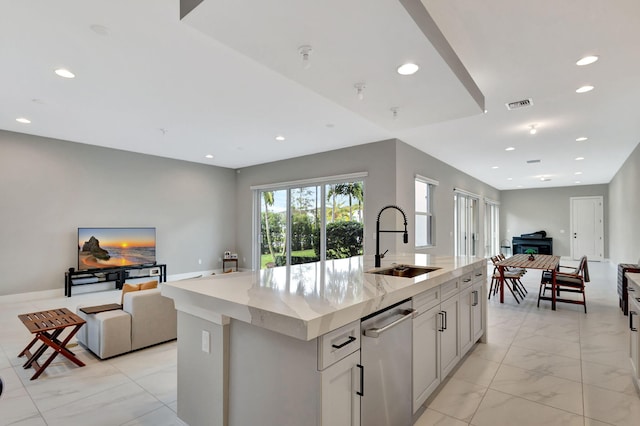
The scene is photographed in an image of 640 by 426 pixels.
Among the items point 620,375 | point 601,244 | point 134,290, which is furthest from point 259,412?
point 601,244

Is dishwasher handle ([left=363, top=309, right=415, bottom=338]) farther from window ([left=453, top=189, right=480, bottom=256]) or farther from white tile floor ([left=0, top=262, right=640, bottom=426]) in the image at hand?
window ([left=453, top=189, right=480, bottom=256])

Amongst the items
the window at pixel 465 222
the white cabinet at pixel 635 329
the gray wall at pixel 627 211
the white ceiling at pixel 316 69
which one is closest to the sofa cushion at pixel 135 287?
the white ceiling at pixel 316 69

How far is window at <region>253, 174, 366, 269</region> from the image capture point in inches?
266

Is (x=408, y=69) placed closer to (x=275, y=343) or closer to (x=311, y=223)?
Result: (x=275, y=343)

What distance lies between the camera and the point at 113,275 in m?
6.65

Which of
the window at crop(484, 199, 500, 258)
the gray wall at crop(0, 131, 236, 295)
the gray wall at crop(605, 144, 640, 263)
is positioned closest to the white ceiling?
the gray wall at crop(0, 131, 236, 295)

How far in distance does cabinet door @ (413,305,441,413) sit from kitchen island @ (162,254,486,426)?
0.14 metres

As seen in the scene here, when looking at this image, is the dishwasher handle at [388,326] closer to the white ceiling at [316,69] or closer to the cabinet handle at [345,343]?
the cabinet handle at [345,343]

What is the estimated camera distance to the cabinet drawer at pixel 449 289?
2.51 meters

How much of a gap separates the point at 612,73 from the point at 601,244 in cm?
1126

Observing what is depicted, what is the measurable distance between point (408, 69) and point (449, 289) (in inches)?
72.0

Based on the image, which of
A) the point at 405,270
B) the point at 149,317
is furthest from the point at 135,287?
the point at 405,270

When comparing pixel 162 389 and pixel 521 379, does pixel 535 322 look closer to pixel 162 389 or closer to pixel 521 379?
pixel 521 379

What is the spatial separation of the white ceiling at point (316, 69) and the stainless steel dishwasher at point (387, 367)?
1794 mm
